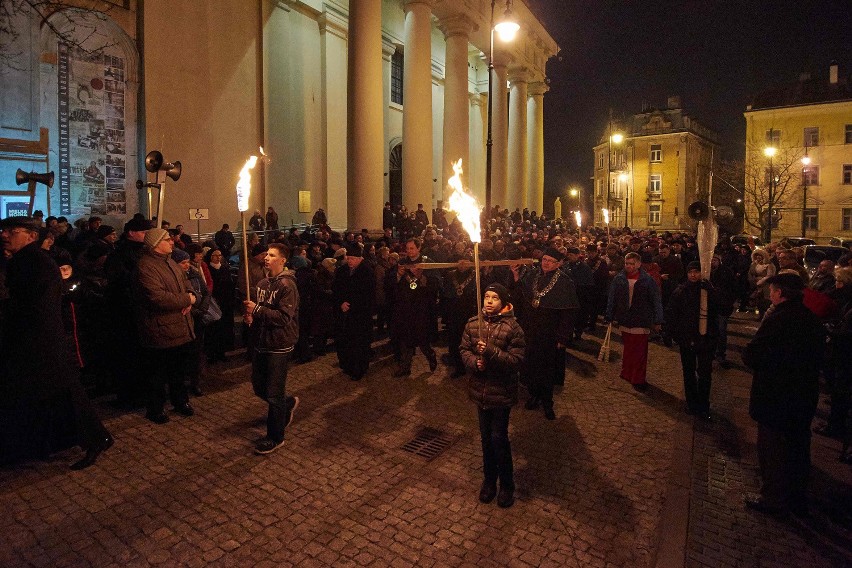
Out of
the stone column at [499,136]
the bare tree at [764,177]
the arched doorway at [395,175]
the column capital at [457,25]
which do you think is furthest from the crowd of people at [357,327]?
the bare tree at [764,177]

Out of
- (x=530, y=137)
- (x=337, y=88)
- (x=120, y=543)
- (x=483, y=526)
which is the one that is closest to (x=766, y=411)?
(x=483, y=526)

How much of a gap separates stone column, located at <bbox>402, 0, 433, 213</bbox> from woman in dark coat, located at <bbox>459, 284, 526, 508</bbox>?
52.0 ft

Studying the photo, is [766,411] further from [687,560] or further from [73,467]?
[73,467]

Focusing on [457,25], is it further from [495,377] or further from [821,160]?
[821,160]

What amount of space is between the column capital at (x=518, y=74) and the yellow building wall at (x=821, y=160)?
25.2 meters

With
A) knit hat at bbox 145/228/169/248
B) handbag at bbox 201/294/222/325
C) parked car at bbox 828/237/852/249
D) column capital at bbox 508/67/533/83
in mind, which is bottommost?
handbag at bbox 201/294/222/325

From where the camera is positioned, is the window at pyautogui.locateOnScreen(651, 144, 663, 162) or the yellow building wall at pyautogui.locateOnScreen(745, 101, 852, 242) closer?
the yellow building wall at pyautogui.locateOnScreen(745, 101, 852, 242)

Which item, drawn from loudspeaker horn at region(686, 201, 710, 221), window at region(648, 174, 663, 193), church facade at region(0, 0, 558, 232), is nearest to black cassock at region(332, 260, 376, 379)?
loudspeaker horn at region(686, 201, 710, 221)

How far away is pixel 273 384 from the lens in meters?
5.35

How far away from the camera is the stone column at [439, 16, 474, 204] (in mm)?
23094

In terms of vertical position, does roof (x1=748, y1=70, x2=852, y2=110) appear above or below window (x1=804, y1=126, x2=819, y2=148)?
above

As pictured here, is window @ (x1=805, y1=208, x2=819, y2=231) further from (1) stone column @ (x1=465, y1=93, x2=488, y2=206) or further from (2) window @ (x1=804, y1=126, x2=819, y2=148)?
(1) stone column @ (x1=465, y1=93, x2=488, y2=206)

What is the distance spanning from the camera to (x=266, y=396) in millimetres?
5402

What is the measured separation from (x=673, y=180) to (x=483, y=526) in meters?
67.4
